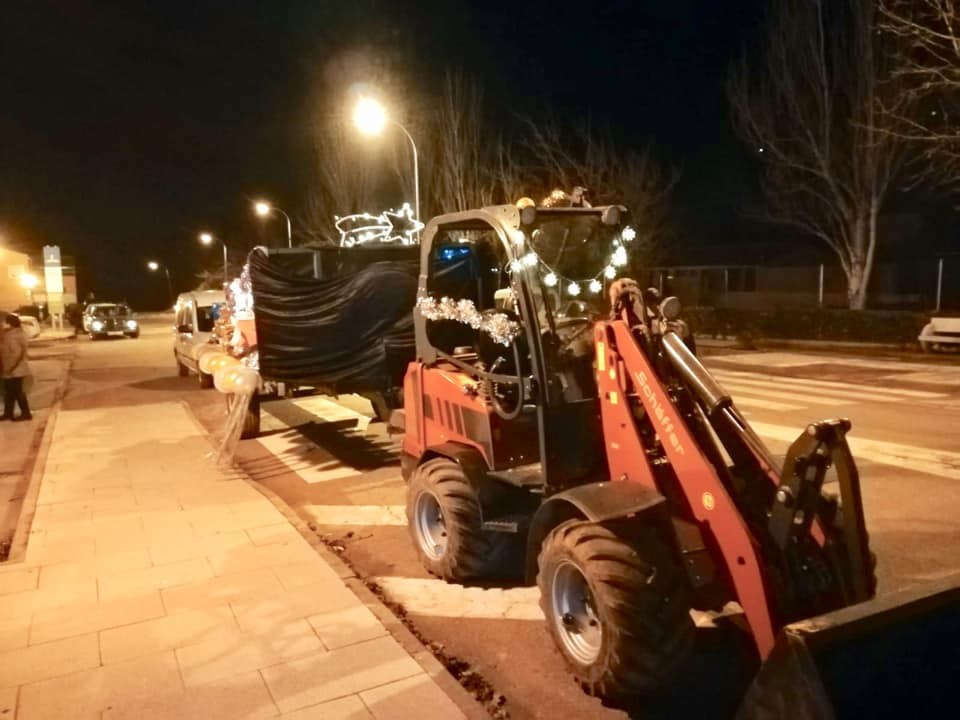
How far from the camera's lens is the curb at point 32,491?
734 centimetres

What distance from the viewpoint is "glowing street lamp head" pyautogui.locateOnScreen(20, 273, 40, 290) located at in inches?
1900

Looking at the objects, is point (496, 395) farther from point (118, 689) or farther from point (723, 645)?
point (118, 689)

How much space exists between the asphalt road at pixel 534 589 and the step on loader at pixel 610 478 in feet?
1.11

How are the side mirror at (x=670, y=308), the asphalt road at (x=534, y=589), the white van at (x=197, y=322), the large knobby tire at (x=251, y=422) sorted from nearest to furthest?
1. the side mirror at (x=670, y=308)
2. the asphalt road at (x=534, y=589)
3. the large knobby tire at (x=251, y=422)
4. the white van at (x=197, y=322)

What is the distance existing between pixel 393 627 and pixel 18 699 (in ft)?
7.19

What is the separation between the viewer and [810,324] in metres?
25.9

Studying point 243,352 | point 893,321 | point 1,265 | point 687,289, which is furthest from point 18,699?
point 1,265

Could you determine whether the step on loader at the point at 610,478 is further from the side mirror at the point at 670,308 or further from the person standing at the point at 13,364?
the person standing at the point at 13,364

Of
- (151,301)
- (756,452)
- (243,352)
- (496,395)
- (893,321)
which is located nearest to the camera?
(756,452)

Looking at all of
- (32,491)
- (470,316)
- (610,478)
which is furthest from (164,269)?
(610,478)

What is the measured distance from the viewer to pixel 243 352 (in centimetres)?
1219


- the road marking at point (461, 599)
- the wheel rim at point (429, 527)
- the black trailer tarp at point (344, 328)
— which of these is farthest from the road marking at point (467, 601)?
the black trailer tarp at point (344, 328)

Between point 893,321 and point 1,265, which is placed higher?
point 1,265

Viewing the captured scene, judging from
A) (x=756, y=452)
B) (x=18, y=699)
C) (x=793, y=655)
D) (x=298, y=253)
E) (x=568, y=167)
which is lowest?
(x=18, y=699)
